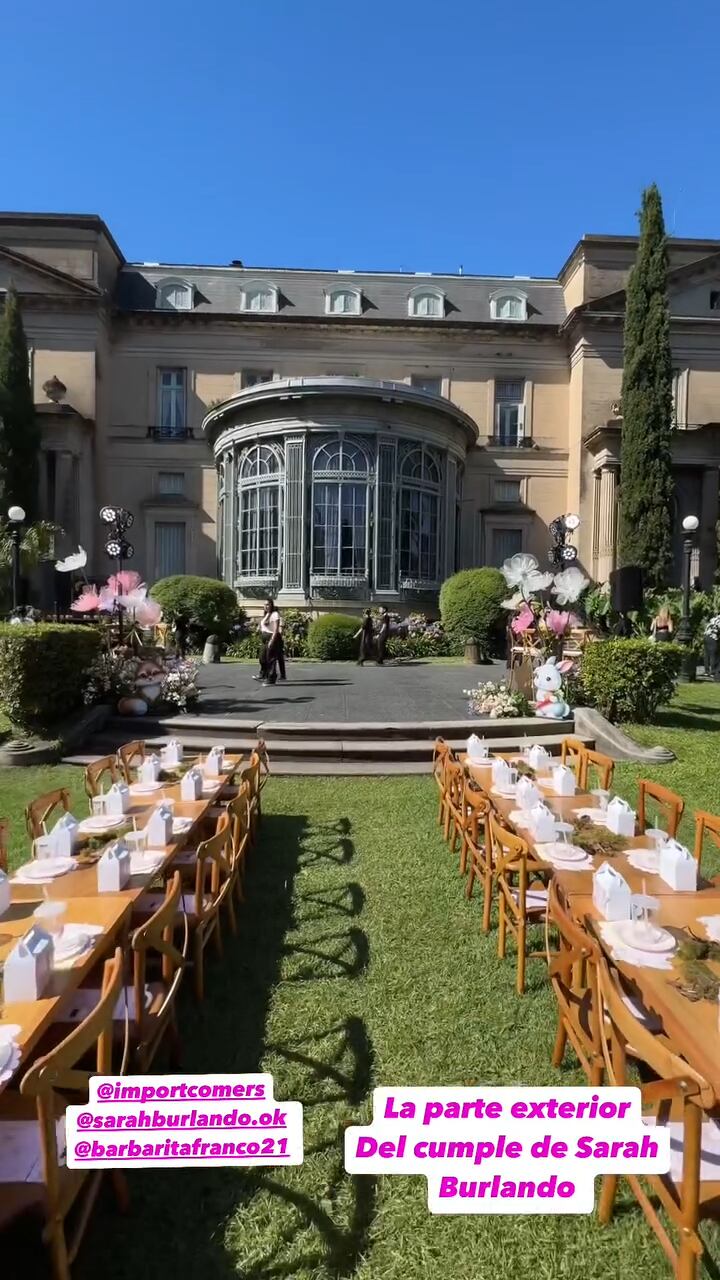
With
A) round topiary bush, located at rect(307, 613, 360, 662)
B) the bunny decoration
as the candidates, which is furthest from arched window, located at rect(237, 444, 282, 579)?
the bunny decoration

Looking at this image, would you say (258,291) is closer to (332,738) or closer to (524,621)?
(524,621)

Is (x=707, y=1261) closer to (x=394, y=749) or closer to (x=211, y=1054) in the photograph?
(x=211, y=1054)

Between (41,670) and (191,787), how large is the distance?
4660mm

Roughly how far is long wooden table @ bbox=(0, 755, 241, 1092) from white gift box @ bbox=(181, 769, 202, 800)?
73 cm

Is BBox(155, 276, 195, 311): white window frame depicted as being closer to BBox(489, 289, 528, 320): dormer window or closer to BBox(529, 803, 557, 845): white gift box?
BBox(489, 289, 528, 320): dormer window

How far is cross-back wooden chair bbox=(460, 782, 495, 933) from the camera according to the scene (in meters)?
4.38

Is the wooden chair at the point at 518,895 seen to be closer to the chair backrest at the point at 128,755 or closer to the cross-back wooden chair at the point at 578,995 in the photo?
the cross-back wooden chair at the point at 578,995

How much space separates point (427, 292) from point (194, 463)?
470 inches

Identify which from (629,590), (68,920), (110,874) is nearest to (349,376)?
(629,590)

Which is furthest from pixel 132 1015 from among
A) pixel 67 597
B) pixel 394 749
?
pixel 67 597

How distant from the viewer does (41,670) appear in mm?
8703

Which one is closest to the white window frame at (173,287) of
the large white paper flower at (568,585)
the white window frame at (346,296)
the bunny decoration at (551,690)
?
the white window frame at (346,296)

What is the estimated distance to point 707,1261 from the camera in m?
2.21

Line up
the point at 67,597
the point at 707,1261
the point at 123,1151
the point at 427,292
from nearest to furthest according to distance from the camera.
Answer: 1. the point at 123,1151
2. the point at 707,1261
3. the point at 67,597
4. the point at 427,292
